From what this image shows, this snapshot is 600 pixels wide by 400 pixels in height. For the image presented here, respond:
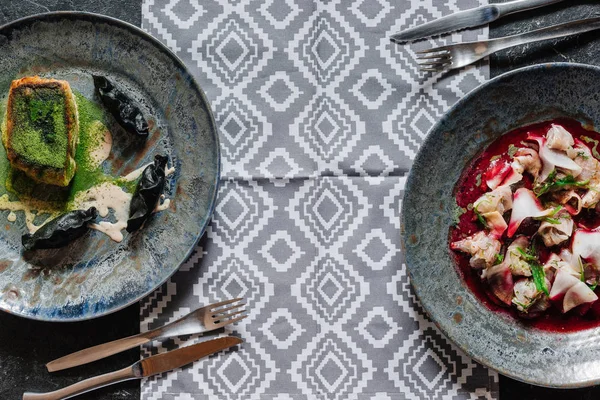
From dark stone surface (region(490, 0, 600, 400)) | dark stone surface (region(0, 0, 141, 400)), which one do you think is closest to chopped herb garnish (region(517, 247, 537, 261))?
dark stone surface (region(490, 0, 600, 400))

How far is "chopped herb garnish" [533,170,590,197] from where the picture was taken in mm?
1545

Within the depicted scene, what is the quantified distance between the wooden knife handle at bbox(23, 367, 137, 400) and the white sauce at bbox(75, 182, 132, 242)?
1.18 ft

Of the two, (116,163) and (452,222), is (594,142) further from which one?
(116,163)

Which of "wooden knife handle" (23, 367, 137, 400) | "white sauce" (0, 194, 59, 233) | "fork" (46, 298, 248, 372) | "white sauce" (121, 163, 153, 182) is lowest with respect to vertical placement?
"wooden knife handle" (23, 367, 137, 400)

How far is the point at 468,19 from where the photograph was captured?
1.65m

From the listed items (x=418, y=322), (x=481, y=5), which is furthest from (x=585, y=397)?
(x=481, y=5)

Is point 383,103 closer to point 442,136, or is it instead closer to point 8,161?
point 442,136

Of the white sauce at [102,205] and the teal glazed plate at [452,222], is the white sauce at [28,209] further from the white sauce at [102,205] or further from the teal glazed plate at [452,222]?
the teal glazed plate at [452,222]

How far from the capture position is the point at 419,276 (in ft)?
5.03

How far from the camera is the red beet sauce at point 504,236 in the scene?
1.56 meters

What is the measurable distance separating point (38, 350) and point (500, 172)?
1345 mm

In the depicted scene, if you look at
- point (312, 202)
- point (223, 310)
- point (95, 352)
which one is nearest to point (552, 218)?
point (312, 202)

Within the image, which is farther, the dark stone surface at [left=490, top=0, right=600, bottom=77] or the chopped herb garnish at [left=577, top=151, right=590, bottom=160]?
the dark stone surface at [left=490, top=0, right=600, bottom=77]

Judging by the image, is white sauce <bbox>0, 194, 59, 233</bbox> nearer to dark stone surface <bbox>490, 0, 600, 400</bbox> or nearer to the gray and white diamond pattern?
the gray and white diamond pattern
